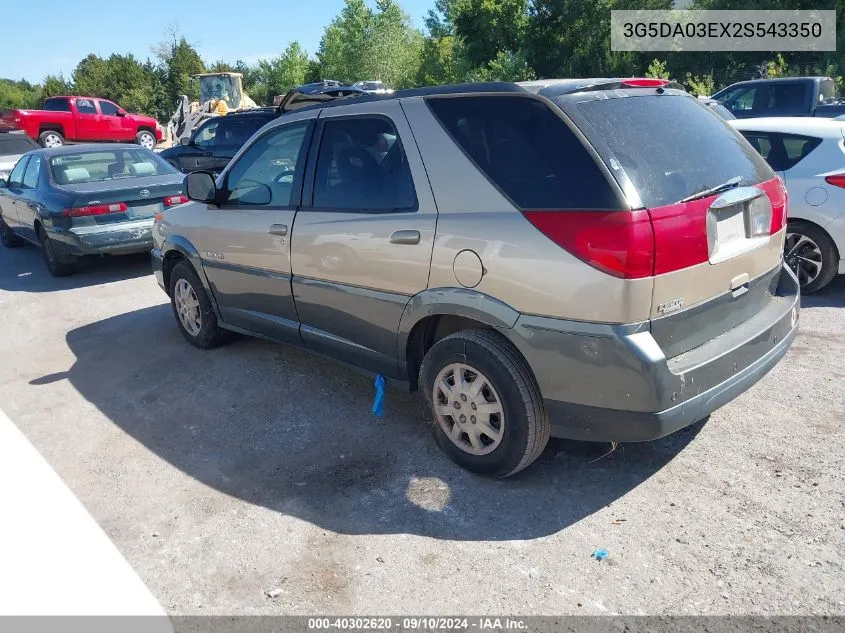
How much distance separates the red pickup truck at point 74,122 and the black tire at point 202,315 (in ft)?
70.2

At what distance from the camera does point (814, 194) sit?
586 centimetres

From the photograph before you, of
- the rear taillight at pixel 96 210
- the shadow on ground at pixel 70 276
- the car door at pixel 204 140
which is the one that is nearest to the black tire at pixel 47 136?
the car door at pixel 204 140

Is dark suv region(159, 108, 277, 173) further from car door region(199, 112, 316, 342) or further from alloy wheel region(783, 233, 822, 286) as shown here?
alloy wheel region(783, 233, 822, 286)

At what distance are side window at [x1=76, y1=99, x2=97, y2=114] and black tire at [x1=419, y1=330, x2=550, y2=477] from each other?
2725cm

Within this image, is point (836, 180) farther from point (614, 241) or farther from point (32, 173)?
point (32, 173)

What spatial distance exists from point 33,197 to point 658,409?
882 centimetres

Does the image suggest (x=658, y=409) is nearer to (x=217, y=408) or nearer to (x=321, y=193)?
(x=321, y=193)

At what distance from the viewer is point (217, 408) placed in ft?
15.3

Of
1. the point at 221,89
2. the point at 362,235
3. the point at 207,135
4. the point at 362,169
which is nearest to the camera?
the point at 362,235

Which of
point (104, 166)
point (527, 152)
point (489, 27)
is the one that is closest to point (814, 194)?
point (527, 152)

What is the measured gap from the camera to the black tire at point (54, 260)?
8648mm

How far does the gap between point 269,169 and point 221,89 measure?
35654 millimetres

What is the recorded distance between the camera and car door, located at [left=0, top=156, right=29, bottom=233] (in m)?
9.77

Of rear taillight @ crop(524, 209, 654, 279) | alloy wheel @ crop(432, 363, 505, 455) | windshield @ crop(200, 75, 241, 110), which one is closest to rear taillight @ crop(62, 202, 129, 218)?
alloy wheel @ crop(432, 363, 505, 455)
